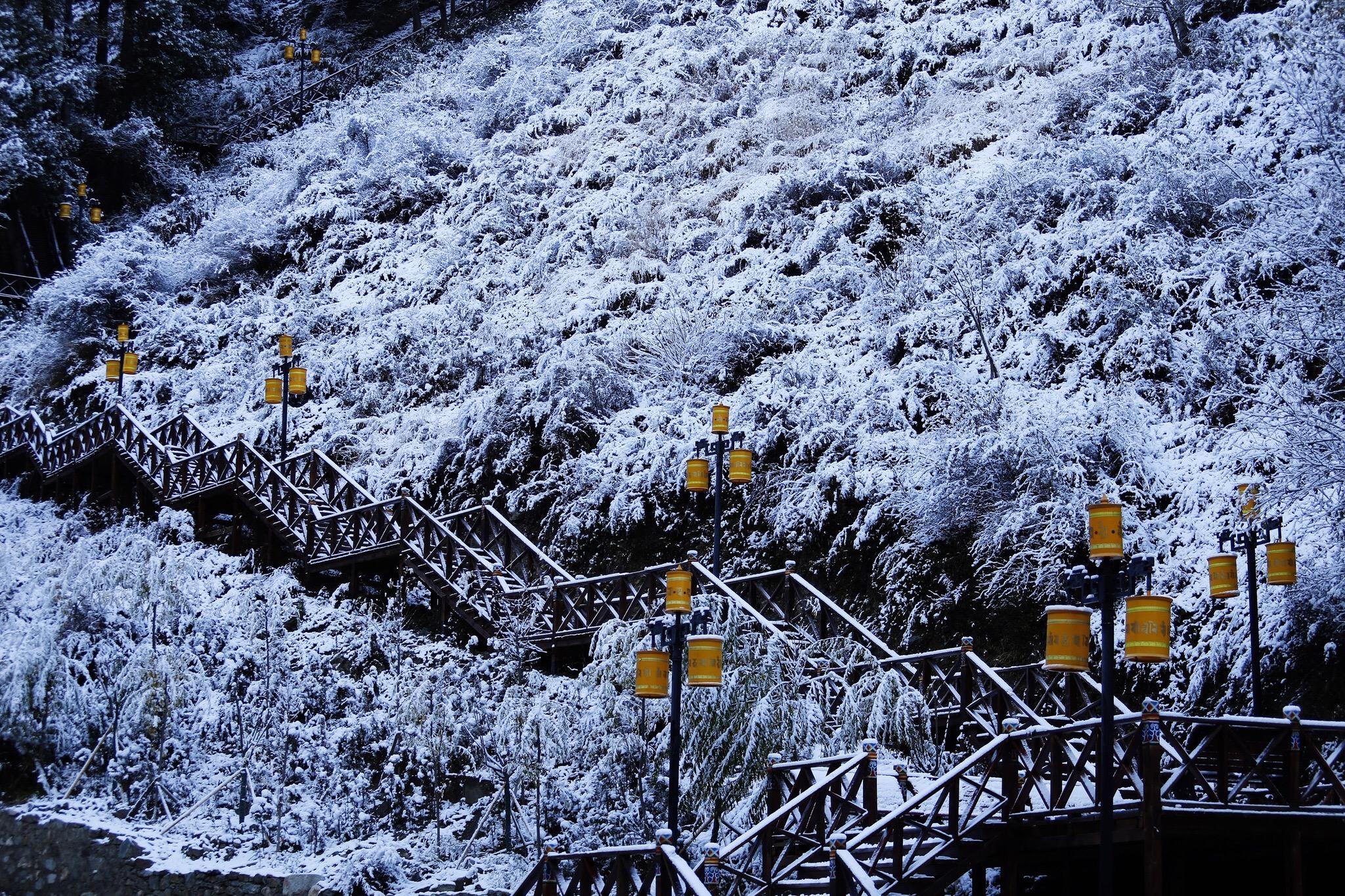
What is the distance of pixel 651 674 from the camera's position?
39.5 feet

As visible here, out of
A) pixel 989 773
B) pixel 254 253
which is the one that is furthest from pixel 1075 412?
pixel 254 253

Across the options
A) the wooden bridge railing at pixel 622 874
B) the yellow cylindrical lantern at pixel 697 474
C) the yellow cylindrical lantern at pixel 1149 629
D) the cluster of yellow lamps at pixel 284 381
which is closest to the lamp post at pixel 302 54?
the cluster of yellow lamps at pixel 284 381

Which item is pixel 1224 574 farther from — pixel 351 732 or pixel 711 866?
pixel 351 732

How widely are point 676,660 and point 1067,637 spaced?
3.51 metres

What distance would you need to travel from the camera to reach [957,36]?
28.2 meters

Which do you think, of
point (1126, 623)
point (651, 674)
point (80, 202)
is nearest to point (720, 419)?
point (651, 674)

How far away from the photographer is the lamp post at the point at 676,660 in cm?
1135

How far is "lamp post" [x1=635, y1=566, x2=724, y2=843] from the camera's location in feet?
37.2

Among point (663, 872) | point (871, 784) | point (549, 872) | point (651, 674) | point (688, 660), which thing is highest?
point (688, 660)

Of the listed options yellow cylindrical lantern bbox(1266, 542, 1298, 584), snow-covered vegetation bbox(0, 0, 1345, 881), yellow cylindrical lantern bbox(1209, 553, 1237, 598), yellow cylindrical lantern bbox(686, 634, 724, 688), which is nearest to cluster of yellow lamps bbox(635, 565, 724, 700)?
yellow cylindrical lantern bbox(686, 634, 724, 688)

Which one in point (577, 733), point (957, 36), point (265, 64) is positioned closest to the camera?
point (577, 733)

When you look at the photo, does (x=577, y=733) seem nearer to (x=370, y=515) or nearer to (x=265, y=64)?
(x=370, y=515)

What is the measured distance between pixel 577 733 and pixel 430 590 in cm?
495

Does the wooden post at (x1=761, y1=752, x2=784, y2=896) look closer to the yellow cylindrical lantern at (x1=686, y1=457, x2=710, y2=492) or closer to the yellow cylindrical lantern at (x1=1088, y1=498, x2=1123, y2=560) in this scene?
the yellow cylindrical lantern at (x1=1088, y1=498, x2=1123, y2=560)
